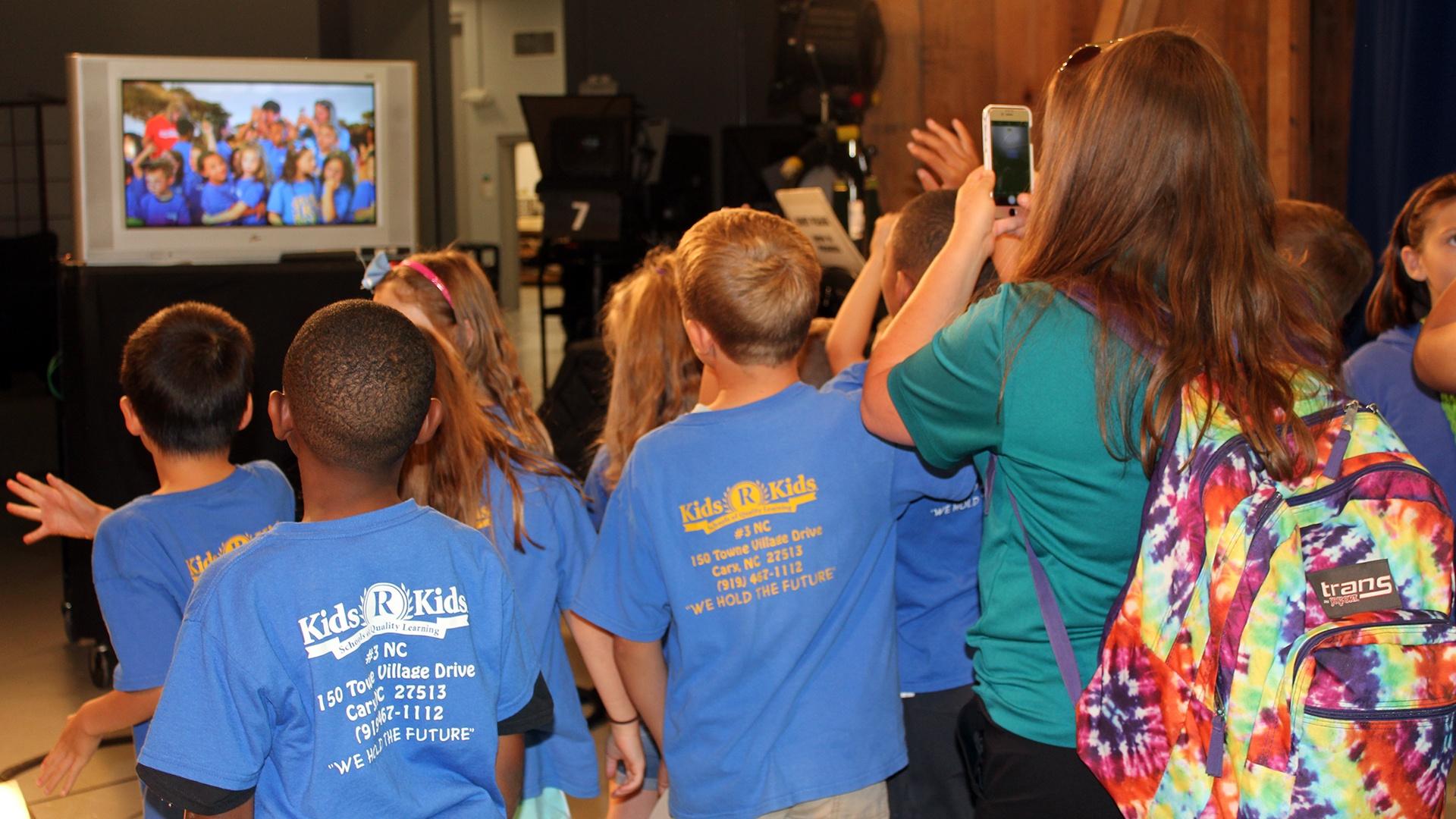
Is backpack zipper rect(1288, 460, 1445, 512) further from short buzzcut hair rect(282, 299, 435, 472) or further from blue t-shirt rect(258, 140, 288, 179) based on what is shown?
blue t-shirt rect(258, 140, 288, 179)

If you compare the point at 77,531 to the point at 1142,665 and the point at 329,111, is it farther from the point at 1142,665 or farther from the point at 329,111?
the point at 329,111

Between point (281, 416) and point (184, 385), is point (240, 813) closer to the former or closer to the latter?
point (281, 416)

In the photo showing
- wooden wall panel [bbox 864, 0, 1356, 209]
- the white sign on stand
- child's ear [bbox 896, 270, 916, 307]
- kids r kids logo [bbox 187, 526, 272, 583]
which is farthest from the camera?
the white sign on stand

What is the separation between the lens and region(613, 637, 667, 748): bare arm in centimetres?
180

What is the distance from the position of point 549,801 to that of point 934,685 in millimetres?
680

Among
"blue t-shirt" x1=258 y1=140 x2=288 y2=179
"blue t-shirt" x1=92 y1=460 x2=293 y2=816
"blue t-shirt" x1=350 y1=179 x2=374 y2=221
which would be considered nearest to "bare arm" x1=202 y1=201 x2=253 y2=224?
"blue t-shirt" x1=258 y1=140 x2=288 y2=179

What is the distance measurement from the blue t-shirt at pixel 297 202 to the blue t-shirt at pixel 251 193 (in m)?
0.03

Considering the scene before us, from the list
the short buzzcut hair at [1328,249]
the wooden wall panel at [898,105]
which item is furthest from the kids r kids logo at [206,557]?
the wooden wall panel at [898,105]

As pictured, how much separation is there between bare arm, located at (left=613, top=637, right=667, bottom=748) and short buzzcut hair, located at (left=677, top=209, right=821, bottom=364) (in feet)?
1.55

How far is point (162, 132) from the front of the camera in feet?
11.1

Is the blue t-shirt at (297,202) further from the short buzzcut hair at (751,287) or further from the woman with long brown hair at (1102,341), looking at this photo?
the woman with long brown hair at (1102,341)

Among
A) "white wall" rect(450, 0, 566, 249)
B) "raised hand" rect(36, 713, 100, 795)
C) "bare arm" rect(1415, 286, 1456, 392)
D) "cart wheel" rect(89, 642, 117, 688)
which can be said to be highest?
"white wall" rect(450, 0, 566, 249)

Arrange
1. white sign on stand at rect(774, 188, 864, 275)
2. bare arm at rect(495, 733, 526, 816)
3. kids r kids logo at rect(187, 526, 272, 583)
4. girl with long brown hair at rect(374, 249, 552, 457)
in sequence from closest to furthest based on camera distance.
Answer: bare arm at rect(495, 733, 526, 816), kids r kids logo at rect(187, 526, 272, 583), girl with long brown hair at rect(374, 249, 552, 457), white sign on stand at rect(774, 188, 864, 275)

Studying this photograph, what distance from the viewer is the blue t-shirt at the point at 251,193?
3.47 metres
